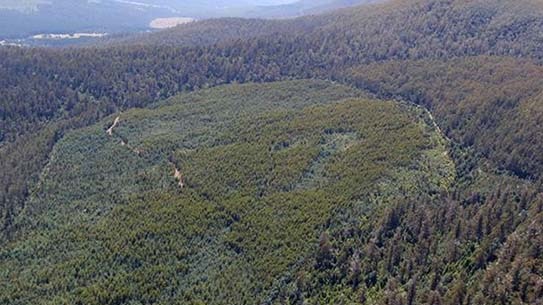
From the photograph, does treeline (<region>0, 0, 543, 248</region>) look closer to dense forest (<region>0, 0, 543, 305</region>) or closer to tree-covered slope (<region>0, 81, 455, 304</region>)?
dense forest (<region>0, 0, 543, 305</region>)

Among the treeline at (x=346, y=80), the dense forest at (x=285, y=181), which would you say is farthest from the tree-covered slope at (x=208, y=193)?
the treeline at (x=346, y=80)

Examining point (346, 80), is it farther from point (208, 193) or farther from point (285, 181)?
point (208, 193)

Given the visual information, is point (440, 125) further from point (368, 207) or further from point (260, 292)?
point (260, 292)

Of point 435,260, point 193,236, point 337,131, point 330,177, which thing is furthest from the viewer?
point 337,131

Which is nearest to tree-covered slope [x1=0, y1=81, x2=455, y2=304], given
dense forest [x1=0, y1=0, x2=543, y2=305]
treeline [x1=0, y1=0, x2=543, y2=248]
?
dense forest [x1=0, y1=0, x2=543, y2=305]

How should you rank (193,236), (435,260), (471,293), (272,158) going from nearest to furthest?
(471,293) < (435,260) < (193,236) < (272,158)

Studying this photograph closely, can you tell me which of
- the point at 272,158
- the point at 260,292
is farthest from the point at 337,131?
the point at 260,292

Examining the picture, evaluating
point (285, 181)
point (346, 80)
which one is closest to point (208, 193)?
point (285, 181)
